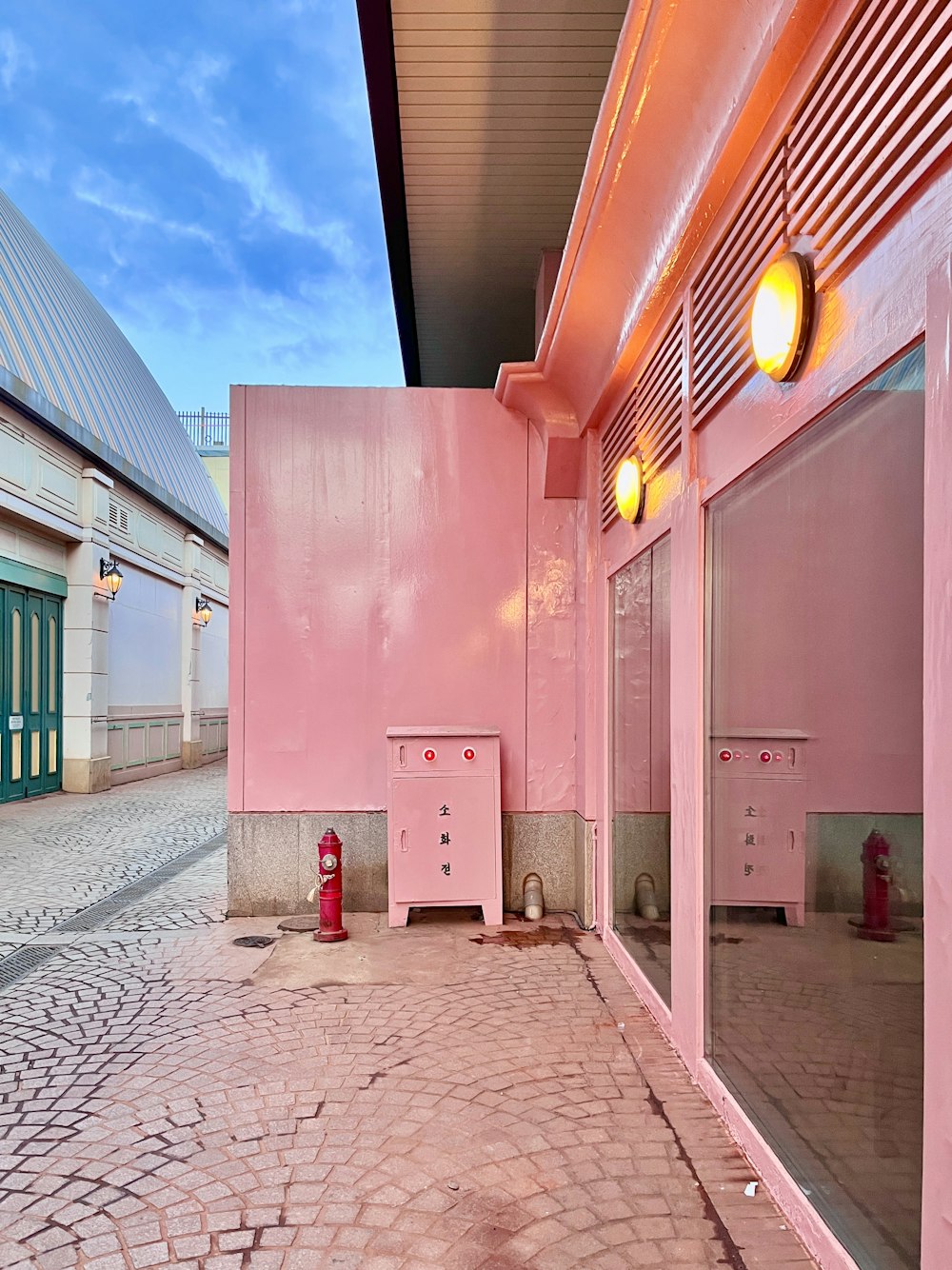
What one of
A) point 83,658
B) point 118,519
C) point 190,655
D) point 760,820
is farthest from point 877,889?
point 190,655

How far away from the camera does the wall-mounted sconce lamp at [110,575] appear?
1419cm

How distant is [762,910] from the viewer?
310 cm

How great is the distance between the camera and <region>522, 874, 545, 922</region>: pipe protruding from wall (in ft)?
20.1

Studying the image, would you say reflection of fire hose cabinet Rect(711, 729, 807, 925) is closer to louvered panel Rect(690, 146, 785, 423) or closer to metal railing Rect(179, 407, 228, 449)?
louvered panel Rect(690, 146, 785, 423)

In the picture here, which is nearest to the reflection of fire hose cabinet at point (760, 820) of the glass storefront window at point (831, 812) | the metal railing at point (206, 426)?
the glass storefront window at point (831, 812)

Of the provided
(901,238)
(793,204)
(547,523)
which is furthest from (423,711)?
(901,238)

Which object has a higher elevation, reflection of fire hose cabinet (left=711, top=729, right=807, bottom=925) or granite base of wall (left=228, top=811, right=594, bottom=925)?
reflection of fire hose cabinet (left=711, top=729, right=807, bottom=925)

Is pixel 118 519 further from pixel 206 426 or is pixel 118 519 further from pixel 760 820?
pixel 206 426

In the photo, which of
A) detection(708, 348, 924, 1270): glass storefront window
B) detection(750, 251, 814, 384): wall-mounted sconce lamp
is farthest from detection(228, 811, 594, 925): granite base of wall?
detection(750, 251, 814, 384): wall-mounted sconce lamp

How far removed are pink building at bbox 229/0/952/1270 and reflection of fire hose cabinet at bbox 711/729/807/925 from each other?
18mm

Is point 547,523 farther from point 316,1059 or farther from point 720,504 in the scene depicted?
point 316,1059

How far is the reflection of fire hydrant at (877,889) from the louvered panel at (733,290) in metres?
1.71

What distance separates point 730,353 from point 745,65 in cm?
93

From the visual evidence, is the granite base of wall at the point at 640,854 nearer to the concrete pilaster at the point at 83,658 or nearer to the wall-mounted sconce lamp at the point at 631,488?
the wall-mounted sconce lamp at the point at 631,488
